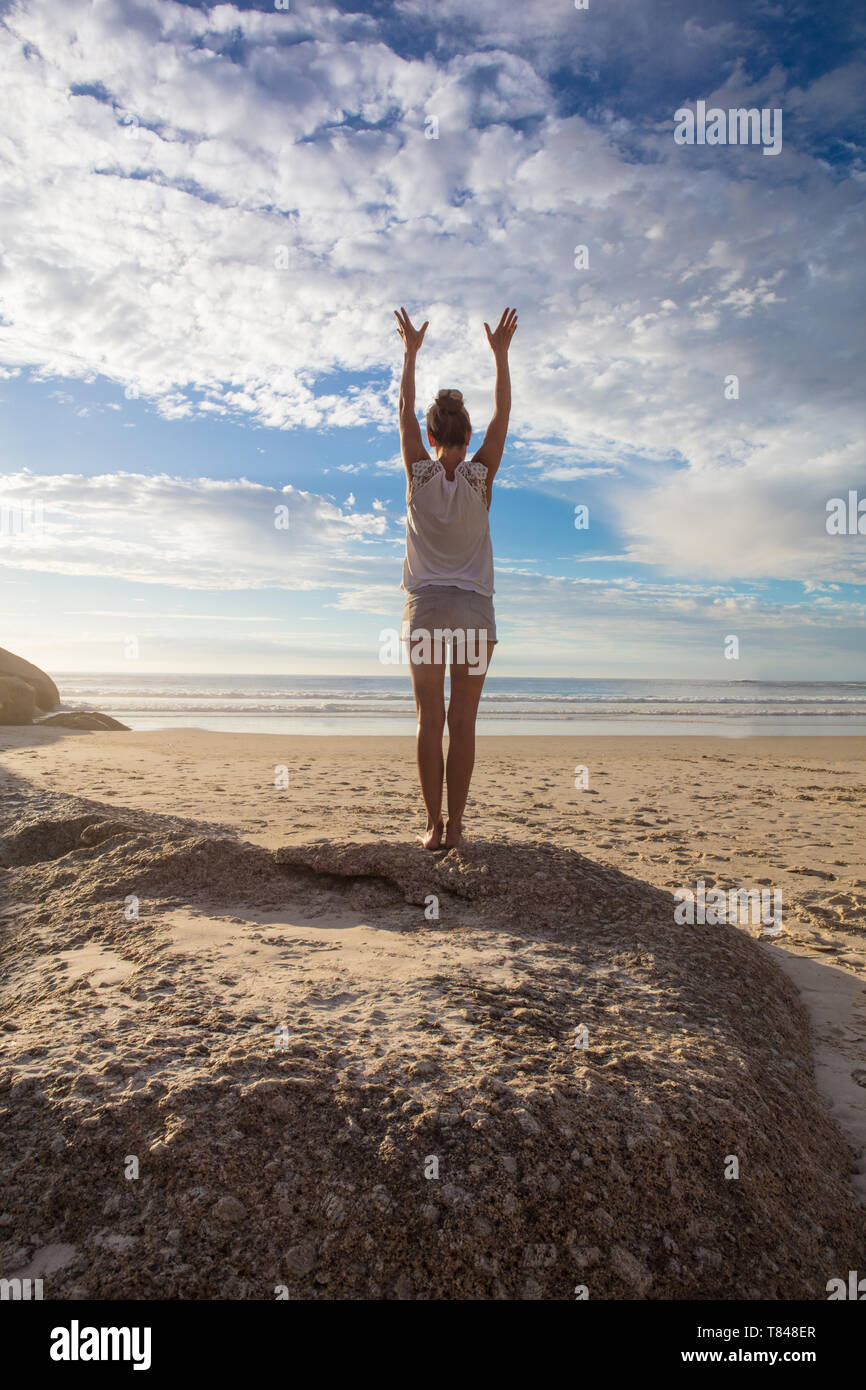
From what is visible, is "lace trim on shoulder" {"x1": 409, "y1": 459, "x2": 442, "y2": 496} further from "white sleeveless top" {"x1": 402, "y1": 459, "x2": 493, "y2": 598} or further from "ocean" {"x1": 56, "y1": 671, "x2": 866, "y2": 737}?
"ocean" {"x1": 56, "y1": 671, "x2": 866, "y2": 737}

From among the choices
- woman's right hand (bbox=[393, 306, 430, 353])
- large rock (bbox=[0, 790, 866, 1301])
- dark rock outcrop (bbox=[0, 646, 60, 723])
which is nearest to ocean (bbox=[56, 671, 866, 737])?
dark rock outcrop (bbox=[0, 646, 60, 723])

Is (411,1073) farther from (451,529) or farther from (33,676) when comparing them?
(33,676)

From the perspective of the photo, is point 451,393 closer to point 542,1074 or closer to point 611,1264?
point 542,1074

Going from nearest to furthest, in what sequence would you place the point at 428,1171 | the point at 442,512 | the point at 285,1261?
the point at 285,1261 < the point at 428,1171 < the point at 442,512

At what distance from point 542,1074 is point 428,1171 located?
35 cm

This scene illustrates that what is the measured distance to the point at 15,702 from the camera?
12.7 metres

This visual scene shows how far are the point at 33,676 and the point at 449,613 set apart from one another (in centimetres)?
1430

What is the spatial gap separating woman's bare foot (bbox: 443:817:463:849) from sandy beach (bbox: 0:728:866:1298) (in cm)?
11

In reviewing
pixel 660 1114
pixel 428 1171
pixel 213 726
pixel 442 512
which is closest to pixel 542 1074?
pixel 660 1114

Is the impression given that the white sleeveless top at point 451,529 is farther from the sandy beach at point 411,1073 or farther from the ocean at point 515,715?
the ocean at point 515,715

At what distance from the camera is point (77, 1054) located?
5.34ft

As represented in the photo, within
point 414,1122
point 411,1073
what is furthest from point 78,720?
point 414,1122

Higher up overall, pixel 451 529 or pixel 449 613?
pixel 451 529

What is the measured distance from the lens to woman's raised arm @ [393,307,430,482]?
11.5ft
